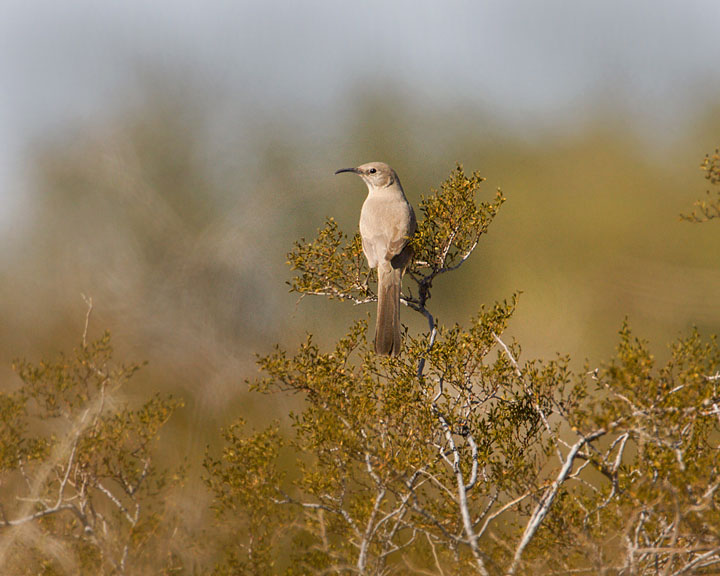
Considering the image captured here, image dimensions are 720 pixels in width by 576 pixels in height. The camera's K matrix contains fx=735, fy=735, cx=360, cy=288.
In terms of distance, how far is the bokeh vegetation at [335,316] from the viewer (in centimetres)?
386

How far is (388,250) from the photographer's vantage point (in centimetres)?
545

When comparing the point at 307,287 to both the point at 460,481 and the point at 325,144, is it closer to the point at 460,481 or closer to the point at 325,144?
the point at 460,481

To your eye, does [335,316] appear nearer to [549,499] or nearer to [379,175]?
[379,175]

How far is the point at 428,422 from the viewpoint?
4074mm

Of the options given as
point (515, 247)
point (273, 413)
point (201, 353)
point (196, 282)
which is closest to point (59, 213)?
point (196, 282)

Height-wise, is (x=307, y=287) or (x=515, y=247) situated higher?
(x=515, y=247)

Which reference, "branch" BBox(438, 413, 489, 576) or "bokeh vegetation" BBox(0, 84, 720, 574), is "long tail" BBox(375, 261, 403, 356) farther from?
"branch" BBox(438, 413, 489, 576)

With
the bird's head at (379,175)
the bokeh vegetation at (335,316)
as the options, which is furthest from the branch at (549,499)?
the bird's head at (379,175)

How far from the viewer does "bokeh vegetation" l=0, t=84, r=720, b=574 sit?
386cm

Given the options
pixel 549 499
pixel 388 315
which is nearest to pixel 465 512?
pixel 549 499

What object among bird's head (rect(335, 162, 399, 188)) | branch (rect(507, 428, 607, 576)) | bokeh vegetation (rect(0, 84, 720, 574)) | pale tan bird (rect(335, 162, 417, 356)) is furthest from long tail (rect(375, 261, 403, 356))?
branch (rect(507, 428, 607, 576))

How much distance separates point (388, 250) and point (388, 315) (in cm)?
56

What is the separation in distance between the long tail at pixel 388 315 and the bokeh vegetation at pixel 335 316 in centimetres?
26

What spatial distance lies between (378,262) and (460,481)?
2043 mm
